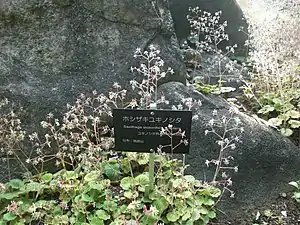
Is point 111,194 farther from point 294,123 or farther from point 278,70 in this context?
point 278,70

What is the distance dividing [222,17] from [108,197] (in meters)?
3.87

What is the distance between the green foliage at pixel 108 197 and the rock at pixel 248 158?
0.22 m

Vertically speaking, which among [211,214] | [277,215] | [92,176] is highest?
[92,176]

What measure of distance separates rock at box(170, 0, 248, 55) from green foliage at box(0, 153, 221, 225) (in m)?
3.04

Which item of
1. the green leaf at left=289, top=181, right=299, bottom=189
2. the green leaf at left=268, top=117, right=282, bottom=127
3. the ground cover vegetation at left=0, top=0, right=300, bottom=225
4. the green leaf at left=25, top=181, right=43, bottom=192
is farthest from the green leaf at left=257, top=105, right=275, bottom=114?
the green leaf at left=25, top=181, right=43, bottom=192

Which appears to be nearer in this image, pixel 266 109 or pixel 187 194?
pixel 187 194

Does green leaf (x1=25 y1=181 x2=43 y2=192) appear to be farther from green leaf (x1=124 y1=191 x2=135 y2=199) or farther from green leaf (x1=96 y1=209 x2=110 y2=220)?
green leaf (x1=124 y1=191 x2=135 y2=199)

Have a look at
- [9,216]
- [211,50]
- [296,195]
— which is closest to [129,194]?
[9,216]

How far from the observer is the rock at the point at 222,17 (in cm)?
537

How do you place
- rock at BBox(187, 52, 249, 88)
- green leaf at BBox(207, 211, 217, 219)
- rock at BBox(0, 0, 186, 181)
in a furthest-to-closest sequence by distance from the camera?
rock at BBox(187, 52, 249, 88), rock at BBox(0, 0, 186, 181), green leaf at BBox(207, 211, 217, 219)

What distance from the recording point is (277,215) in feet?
9.00

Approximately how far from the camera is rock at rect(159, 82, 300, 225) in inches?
110

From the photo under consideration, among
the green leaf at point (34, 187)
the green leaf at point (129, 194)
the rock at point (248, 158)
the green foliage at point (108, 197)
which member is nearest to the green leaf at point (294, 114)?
the rock at point (248, 158)

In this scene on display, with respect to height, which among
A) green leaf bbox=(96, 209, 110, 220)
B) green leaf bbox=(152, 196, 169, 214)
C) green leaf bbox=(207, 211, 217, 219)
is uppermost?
green leaf bbox=(152, 196, 169, 214)
